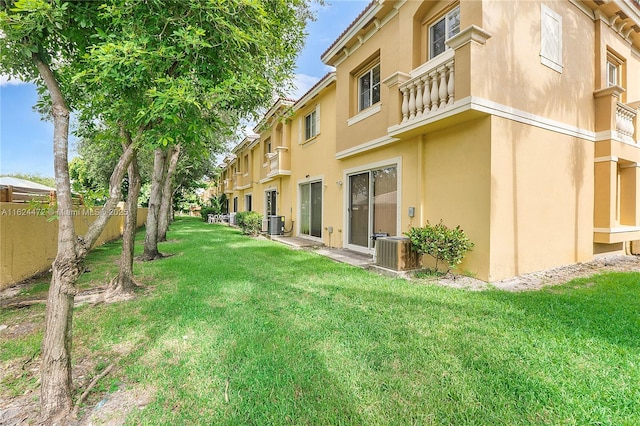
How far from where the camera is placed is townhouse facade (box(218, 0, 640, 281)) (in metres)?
5.91

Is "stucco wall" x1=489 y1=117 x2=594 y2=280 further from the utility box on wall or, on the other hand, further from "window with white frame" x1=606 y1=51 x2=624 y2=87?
"window with white frame" x1=606 y1=51 x2=624 y2=87

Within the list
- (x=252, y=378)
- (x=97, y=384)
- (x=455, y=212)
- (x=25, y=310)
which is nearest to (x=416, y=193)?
(x=455, y=212)

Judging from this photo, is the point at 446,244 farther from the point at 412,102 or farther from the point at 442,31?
the point at 442,31

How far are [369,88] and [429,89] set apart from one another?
128 inches

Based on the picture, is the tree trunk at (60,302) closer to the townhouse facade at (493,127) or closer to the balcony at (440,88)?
the townhouse facade at (493,127)

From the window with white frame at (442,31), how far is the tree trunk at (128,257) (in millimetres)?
7232

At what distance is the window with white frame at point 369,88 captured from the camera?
9.05 m

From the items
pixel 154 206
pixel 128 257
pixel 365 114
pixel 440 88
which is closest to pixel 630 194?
pixel 440 88

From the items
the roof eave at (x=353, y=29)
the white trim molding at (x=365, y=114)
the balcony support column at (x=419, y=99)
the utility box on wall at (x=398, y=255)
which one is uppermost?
the roof eave at (x=353, y=29)

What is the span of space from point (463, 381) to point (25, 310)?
6.11 metres

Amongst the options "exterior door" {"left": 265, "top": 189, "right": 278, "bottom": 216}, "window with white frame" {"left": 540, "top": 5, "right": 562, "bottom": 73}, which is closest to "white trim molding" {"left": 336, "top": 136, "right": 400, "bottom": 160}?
"window with white frame" {"left": 540, "top": 5, "right": 562, "bottom": 73}

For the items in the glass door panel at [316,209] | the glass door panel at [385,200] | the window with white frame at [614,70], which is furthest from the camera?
the glass door panel at [316,209]

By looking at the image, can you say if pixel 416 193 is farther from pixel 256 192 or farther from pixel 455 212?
pixel 256 192

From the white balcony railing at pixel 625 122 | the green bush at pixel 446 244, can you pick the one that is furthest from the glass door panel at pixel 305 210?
the white balcony railing at pixel 625 122
